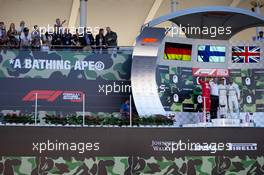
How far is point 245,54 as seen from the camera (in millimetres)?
20734

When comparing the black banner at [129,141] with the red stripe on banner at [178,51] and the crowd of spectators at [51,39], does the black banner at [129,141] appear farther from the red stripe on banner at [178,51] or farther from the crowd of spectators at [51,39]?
the red stripe on banner at [178,51]

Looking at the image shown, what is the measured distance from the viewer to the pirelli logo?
1886cm

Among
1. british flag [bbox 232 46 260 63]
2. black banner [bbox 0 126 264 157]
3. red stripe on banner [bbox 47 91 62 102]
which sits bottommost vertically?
black banner [bbox 0 126 264 157]

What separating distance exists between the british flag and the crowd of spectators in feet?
13.8

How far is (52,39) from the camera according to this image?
20.1 meters

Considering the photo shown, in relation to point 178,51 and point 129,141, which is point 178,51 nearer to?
point 178,51

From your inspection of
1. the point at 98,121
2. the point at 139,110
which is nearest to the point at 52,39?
the point at 139,110

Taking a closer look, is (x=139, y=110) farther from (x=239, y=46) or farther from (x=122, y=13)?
(x=122, y=13)

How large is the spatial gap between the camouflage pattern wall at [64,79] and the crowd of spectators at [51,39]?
0.40 m

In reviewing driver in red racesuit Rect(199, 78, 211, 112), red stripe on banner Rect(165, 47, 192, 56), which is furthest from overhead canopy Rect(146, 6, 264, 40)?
driver in red racesuit Rect(199, 78, 211, 112)

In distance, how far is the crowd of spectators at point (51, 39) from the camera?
1948 centimetres

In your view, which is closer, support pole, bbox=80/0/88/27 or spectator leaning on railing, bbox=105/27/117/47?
spectator leaning on railing, bbox=105/27/117/47

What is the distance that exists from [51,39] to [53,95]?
7.29 ft

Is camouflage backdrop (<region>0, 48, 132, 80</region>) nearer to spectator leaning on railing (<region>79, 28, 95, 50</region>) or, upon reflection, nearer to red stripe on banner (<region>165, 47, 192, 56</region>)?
spectator leaning on railing (<region>79, 28, 95, 50</region>)
